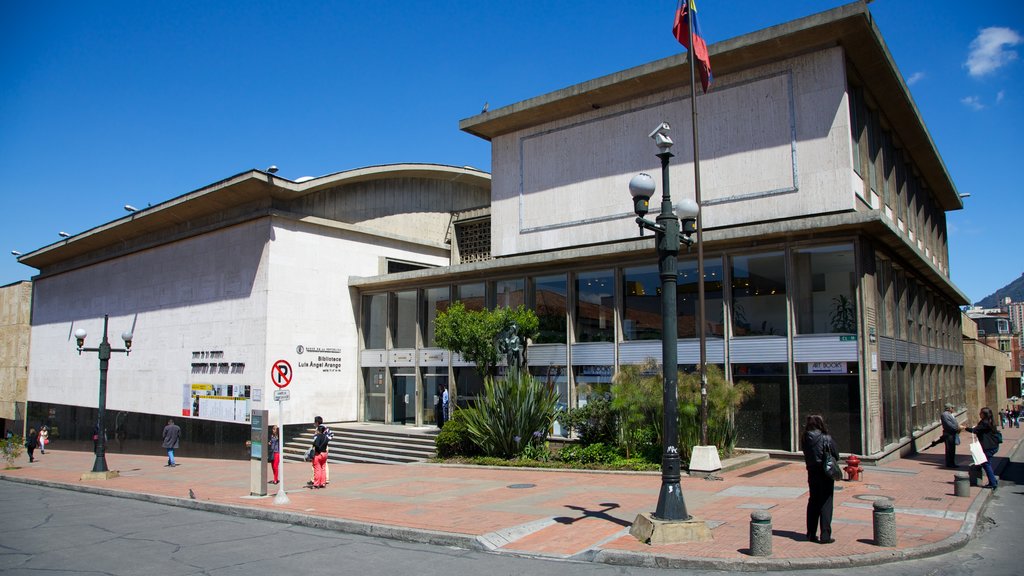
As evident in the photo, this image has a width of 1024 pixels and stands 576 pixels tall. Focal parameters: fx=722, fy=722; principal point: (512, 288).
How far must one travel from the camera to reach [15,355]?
4384 centimetres

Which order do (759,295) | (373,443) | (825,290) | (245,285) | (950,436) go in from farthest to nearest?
(245,285), (373,443), (759,295), (825,290), (950,436)

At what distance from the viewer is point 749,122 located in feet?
67.2

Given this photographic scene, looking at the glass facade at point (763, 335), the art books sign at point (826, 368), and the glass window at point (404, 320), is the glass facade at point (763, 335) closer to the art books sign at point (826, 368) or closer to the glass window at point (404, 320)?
the art books sign at point (826, 368)

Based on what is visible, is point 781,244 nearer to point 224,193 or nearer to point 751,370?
point 751,370

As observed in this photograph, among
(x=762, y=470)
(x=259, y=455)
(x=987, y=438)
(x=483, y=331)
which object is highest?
(x=483, y=331)

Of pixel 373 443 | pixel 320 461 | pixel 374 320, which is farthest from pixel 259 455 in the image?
pixel 374 320

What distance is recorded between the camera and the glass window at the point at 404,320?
28.5 metres

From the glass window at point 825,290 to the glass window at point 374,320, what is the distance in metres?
16.4

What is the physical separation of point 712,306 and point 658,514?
1122 centimetres

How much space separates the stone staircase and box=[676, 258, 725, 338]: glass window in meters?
8.65

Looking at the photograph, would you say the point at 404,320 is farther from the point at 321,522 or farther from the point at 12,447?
the point at 321,522

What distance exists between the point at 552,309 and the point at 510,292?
2059mm

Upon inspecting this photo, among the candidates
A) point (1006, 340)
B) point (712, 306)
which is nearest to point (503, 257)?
point (712, 306)

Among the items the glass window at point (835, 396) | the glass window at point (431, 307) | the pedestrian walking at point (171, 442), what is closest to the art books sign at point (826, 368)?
the glass window at point (835, 396)
